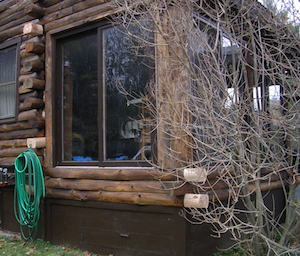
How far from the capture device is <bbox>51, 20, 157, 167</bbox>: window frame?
4.81 m

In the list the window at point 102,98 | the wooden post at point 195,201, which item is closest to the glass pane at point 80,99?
the window at point 102,98

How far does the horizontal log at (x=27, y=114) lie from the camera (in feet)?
19.0

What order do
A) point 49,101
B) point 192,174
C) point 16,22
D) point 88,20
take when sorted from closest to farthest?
point 192,174, point 88,20, point 49,101, point 16,22

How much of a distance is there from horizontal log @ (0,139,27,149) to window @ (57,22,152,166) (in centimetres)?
83

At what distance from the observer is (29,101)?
5.69m

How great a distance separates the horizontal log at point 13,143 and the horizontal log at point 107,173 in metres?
0.81

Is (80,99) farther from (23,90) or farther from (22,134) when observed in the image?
(22,134)

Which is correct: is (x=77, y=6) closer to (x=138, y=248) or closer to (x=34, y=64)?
(x=34, y=64)

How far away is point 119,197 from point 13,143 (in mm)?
2693

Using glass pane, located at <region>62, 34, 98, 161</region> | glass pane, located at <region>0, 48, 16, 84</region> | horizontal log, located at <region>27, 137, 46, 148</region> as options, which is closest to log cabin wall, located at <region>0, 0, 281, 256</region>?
horizontal log, located at <region>27, 137, 46, 148</region>

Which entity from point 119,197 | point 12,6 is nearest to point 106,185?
point 119,197

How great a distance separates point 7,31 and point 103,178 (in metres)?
3.72

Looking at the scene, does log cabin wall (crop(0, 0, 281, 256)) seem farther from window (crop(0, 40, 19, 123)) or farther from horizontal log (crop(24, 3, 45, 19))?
window (crop(0, 40, 19, 123))

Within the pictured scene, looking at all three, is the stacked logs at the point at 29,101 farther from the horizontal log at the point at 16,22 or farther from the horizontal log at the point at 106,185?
the horizontal log at the point at 106,185
